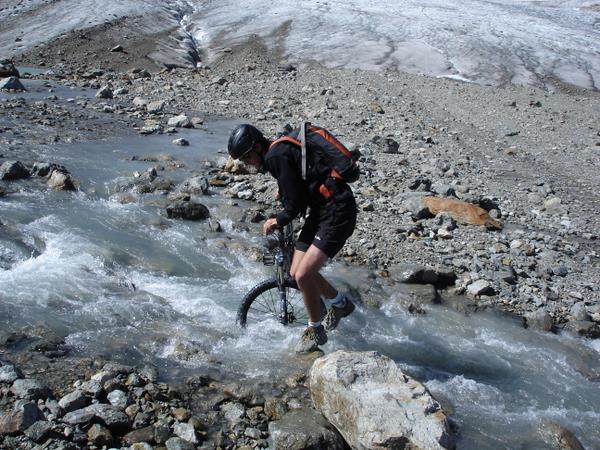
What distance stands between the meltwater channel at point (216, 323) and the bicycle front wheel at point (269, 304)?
0.48 ft

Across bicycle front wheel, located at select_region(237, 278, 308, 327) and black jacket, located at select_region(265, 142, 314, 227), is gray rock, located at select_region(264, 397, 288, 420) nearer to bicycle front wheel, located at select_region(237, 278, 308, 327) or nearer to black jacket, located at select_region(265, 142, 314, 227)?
bicycle front wheel, located at select_region(237, 278, 308, 327)

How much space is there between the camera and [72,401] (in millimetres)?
4742

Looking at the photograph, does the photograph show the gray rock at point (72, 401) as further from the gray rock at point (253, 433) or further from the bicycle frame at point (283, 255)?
the bicycle frame at point (283, 255)

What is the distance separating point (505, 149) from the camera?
16.4 metres

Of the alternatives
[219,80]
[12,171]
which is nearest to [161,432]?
[12,171]

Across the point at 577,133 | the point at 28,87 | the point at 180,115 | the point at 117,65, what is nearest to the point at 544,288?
the point at 577,133

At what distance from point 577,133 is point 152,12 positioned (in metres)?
29.1

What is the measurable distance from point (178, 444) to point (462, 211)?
24.6 feet

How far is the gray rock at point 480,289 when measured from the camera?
8.44 metres

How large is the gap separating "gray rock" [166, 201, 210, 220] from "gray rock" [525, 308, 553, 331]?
5.63 m

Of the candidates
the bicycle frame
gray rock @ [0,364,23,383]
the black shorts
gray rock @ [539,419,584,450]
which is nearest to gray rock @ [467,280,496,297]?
gray rock @ [539,419,584,450]

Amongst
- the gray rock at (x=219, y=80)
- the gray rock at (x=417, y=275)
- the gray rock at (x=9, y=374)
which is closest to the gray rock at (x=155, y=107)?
the gray rock at (x=219, y=80)

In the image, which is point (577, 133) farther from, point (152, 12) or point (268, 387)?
point (152, 12)

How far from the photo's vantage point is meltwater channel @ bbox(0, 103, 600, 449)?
605 cm
